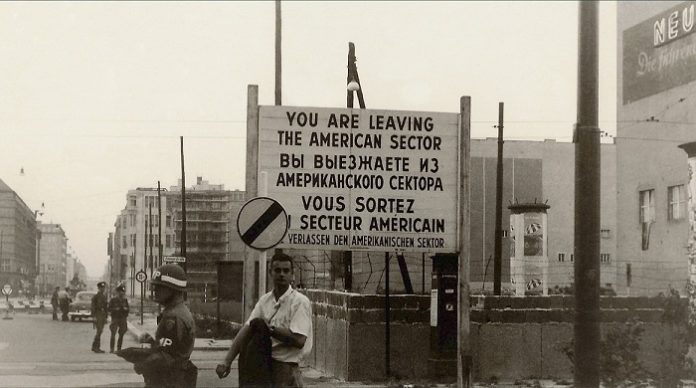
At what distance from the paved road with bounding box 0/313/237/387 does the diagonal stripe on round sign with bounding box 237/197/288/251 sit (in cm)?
645

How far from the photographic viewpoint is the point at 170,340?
6.75 meters

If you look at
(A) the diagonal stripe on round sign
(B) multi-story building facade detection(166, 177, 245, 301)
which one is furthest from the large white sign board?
(B) multi-story building facade detection(166, 177, 245, 301)

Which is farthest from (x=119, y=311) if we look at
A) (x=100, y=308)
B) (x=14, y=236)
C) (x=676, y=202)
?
(x=676, y=202)

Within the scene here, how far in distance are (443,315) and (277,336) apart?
331 inches

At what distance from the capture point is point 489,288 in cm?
5653

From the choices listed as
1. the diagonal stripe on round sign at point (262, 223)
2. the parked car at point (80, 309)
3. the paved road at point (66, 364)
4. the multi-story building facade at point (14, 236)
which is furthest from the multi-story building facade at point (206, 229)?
the diagonal stripe on round sign at point (262, 223)

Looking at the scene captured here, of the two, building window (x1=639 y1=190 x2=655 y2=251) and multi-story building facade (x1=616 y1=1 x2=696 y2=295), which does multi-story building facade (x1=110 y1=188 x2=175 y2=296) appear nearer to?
multi-story building facade (x1=616 y1=1 x2=696 y2=295)

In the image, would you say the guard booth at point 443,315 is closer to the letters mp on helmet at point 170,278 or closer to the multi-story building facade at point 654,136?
the letters mp on helmet at point 170,278

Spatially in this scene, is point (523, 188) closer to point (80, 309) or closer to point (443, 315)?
point (80, 309)

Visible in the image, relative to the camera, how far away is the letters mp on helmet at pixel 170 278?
6902 mm

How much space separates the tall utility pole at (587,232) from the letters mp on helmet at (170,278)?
10.2 ft

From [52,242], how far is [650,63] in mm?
60608

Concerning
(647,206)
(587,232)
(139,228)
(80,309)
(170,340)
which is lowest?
(80,309)

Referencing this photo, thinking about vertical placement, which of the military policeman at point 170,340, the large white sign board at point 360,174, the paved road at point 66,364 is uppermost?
the large white sign board at point 360,174
